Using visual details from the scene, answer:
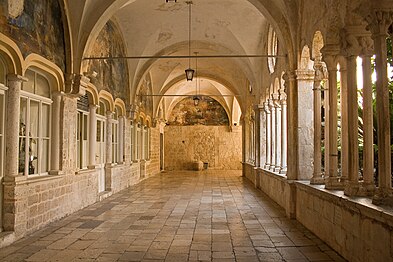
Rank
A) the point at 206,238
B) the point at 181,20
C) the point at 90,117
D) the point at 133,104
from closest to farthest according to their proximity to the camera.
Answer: the point at 206,238 < the point at 90,117 < the point at 181,20 < the point at 133,104

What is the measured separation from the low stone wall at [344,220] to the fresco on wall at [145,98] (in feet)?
30.2

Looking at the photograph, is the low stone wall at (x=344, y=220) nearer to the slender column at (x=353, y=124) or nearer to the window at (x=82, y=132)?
the slender column at (x=353, y=124)

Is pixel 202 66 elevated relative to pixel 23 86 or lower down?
elevated

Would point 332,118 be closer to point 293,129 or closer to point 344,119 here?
point 344,119

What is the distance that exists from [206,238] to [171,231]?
71 cm

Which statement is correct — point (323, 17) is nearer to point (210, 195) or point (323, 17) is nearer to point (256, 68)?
point (210, 195)

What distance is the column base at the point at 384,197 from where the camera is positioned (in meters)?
3.83

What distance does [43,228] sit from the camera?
6457mm

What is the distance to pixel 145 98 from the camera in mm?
17406

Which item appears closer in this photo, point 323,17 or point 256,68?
point 323,17

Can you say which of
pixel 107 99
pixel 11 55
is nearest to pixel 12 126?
pixel 11 55

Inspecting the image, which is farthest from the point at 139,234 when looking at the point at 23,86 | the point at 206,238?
the point at 23,86

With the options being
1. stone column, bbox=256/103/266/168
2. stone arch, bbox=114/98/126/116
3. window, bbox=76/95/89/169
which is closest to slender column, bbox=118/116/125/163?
stone arch, bbox=114/98/126/116

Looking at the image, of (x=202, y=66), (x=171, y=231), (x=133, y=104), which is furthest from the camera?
(x=202, y=66)
